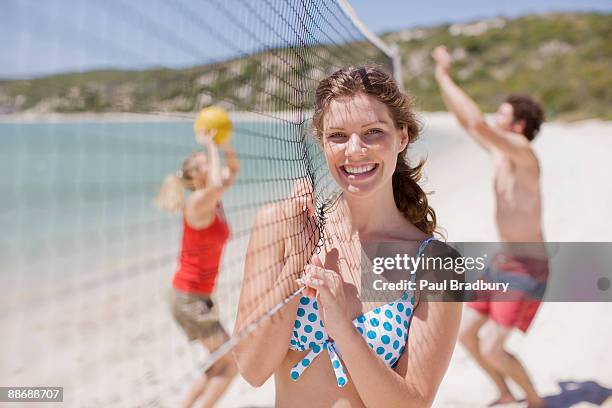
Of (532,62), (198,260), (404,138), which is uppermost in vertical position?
(532,62)

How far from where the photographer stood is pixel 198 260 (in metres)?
3.79

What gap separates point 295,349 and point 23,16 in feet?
4.12

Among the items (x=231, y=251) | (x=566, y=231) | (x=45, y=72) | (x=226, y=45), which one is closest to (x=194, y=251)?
(x=226, y=45)

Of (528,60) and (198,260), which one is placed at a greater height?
(528,60)

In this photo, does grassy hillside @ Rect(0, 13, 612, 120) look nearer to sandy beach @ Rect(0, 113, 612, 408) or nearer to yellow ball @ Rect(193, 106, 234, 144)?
sandy beach @ Rect(0, 113, 612, 408)

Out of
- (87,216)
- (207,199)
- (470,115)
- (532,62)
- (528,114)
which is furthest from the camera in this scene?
(532,62)

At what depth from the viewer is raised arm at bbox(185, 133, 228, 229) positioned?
3.69 metres

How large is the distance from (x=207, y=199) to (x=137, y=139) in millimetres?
1631

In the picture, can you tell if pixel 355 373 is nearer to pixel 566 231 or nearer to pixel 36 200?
pixel 566 231

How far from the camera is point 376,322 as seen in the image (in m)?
1.84

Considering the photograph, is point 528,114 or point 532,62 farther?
point 532,62

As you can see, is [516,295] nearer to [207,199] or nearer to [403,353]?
[207,199]

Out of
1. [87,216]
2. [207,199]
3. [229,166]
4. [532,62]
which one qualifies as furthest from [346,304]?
[532,62]

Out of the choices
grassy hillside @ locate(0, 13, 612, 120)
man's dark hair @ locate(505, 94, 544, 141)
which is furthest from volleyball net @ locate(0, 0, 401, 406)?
grassy hillside @ locate(0, 13, 612, 120)
